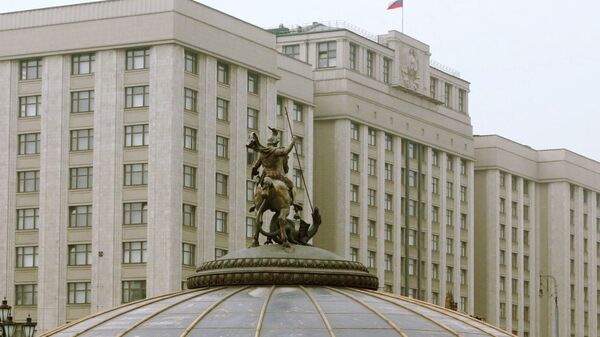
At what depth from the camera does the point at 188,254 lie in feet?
294

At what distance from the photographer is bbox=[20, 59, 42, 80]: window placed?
92812 millimetres

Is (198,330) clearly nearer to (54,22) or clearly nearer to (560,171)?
(54,22)

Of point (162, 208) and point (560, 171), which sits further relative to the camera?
point (560, 171)

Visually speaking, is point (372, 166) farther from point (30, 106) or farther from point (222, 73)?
point (30, 106)

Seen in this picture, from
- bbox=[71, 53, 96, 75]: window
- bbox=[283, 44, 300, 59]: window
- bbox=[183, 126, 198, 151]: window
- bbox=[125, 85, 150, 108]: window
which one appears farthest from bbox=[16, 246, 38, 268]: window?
bbox=[283, 44, 300, 59]: window

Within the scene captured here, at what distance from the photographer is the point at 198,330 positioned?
63.3ft

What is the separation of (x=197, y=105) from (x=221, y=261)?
7047 cm

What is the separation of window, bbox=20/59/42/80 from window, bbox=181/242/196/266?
13.0m

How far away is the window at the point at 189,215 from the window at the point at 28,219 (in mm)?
8629

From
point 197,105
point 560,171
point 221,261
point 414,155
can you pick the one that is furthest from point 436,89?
point 221,261

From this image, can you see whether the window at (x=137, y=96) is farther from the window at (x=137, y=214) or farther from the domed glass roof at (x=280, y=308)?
the domed glass roof at (x=280, y=308)

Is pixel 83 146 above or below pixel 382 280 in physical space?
above

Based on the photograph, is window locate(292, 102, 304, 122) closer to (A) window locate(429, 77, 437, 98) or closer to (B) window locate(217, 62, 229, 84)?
(B) window locate(217, 62, 229, 84)

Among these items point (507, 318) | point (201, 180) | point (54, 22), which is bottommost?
point (507, 318)
